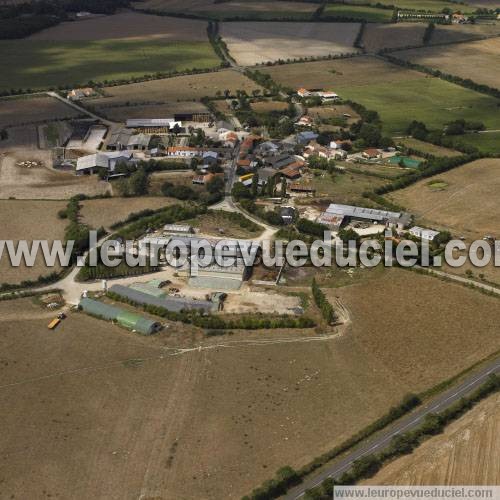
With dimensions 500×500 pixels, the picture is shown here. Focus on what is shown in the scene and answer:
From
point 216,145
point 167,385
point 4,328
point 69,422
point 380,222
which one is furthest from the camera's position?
point 216,145

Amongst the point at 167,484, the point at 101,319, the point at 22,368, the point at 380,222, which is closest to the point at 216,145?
the point at 380,222

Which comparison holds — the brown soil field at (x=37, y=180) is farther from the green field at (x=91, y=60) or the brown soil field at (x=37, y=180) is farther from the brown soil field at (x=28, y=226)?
the green field at (x=91, y=60)

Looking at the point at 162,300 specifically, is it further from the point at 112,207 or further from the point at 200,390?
the point at 112,207

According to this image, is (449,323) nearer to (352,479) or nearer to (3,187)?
(352,479)

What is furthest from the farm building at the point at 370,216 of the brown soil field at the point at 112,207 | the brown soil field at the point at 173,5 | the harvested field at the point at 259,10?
the brown soil field at the point at 173,5

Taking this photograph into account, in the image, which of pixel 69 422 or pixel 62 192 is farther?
pixel 62 192

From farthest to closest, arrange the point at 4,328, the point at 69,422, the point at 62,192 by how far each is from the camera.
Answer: the point at 62,192, the point at 4,328, the point at 69,422

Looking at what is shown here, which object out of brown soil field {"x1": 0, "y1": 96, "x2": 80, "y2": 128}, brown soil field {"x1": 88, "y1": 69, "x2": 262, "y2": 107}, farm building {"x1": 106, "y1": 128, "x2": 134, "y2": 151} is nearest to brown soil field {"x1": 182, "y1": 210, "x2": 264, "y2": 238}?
farm building {"x1": 106, "y1": 128, "x2": 134, "y2": 151}

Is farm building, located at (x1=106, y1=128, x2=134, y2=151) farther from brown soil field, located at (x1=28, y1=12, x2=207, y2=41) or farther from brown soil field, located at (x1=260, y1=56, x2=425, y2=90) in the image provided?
brown soil field, located at (x1=28, y1=12, x2=207, y2=41)
